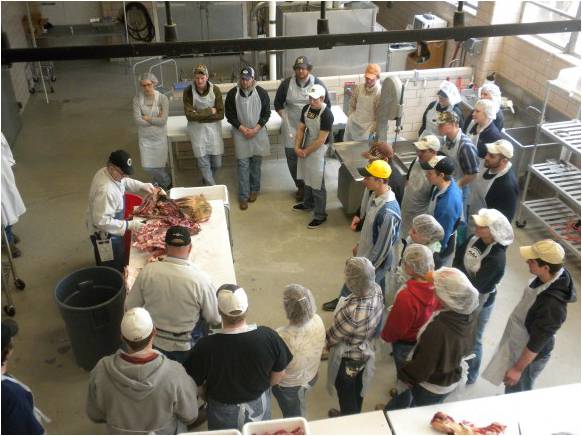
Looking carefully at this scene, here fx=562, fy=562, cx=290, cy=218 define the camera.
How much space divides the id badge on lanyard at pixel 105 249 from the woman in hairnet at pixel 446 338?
2.47m

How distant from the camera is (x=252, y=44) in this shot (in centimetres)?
277

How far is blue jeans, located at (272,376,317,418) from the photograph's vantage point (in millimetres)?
3230

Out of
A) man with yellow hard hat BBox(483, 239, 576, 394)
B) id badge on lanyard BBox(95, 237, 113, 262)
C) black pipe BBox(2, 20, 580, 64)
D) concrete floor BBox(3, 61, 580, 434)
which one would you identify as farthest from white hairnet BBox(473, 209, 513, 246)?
id badge on lanyard BBox(95, 237, 113, 262)

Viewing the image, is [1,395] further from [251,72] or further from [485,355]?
[251,72]

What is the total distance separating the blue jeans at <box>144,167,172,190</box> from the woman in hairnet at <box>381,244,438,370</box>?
3.51 m

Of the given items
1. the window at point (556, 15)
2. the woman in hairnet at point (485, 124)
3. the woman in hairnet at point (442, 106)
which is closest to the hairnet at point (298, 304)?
the woman in hairnet at point (485, 124)

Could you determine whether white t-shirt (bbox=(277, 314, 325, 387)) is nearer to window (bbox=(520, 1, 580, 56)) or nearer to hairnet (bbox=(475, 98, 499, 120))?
hairnet (bbox=(475, 98, 499, 120))

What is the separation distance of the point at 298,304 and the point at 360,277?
40 centimetres

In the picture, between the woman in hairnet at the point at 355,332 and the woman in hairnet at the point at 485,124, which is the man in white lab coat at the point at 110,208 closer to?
the woman in hairnet at the point at 355,332

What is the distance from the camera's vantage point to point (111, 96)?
9.19m

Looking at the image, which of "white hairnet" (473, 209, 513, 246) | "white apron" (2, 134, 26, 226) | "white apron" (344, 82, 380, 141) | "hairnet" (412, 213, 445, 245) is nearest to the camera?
"white hairnet" (473, 209, 513, 246)

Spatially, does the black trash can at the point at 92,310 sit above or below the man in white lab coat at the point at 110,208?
below

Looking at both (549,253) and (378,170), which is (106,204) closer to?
(378,170)

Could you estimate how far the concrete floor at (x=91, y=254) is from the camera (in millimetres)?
4199
